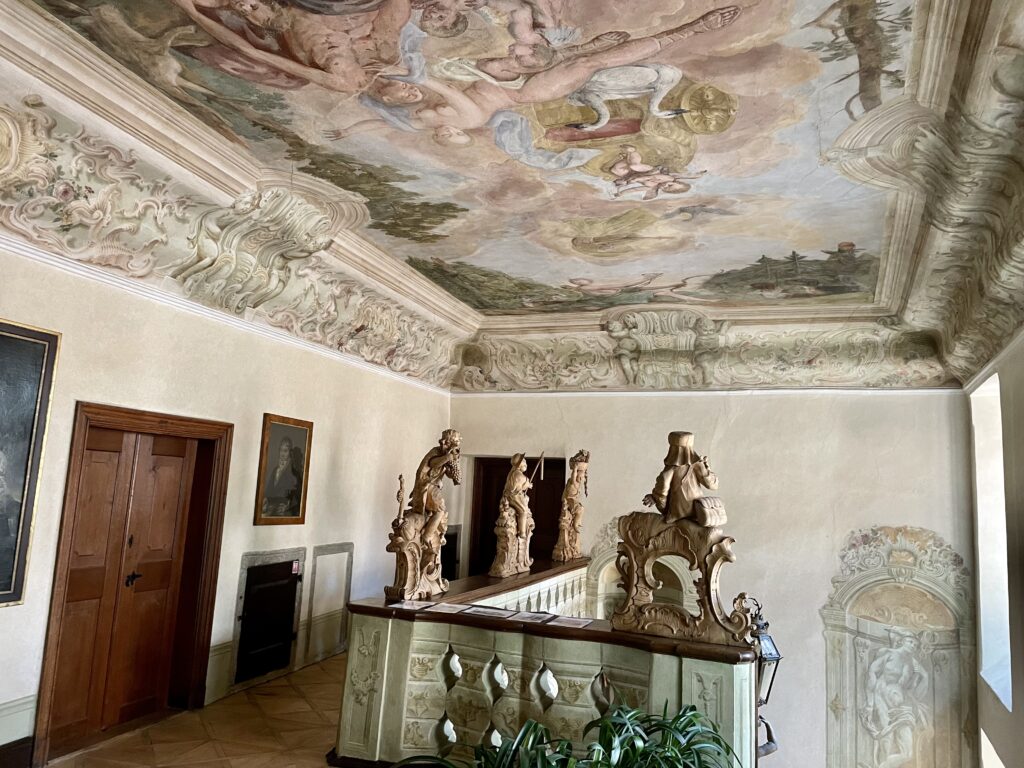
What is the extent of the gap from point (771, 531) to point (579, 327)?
12.5 feet

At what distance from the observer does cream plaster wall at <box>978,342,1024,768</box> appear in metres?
6.00

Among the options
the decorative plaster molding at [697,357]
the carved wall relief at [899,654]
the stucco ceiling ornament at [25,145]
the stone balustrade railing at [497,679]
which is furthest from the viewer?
the decorative plaster molding at [697,357]

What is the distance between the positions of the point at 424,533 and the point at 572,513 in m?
4.20

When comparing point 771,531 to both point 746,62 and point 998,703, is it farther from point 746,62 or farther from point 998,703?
point 746,62

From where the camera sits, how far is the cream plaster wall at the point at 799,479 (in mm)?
9273

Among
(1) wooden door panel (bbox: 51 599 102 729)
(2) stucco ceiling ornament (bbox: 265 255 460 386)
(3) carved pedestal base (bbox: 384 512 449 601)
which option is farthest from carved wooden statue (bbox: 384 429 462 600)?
(2) stucco ceiling ornament (bbox: 265 255 460 386)

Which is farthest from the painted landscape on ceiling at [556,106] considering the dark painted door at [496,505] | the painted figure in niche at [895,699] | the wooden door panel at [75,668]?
the painted figure in niche at [895,699]

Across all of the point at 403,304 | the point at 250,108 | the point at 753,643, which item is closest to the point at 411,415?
the point at 403,304

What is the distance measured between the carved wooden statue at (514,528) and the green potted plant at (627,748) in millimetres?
3529

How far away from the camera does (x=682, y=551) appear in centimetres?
454

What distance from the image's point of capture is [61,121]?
179 inches

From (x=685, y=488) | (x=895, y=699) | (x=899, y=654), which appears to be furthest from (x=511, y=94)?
(x=895, y=699)

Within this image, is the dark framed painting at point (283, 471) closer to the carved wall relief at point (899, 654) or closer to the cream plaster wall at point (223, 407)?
the cream plaster wall at point (223, 407)

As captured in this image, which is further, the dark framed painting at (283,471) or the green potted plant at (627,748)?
the dark framed painting at (283,471)
